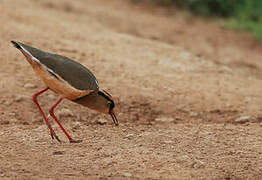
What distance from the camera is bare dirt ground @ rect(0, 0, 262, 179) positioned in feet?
13.1

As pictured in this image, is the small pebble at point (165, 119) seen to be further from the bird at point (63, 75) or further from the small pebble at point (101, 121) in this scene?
the bird at point (63, 75)

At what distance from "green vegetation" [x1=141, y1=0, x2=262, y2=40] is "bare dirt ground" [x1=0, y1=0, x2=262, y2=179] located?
0.68 meters

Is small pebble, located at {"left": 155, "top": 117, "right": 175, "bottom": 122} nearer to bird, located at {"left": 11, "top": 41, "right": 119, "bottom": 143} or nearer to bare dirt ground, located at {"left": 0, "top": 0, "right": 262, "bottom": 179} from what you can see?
bare dirt ground, located at {"left": 0, "top": 0, "right": 262, "bottom": 179}

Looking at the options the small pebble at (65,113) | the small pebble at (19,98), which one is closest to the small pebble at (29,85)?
the small pebble at (19,98)

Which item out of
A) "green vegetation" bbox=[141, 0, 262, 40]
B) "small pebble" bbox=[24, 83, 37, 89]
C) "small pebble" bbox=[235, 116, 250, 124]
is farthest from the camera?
"green vegetation" bbox=[141, 0, 262, 40]

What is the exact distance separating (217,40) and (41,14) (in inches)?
154

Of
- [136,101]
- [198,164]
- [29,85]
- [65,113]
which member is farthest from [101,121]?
[198,164]

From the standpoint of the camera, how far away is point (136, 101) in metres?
5.86

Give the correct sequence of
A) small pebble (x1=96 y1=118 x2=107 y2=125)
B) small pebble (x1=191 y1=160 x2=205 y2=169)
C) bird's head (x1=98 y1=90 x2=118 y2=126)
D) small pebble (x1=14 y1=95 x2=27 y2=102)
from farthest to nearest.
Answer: small pebble (x1=14 y1=95 x2=27 y2=102) < small pebble (x1=96 y1=118 x2=107 y2=125) < bird's head (x1=98 y1=90 x2=118 y2=126) < small pebble (x1=191 y1=160 x2=205 y2=169)

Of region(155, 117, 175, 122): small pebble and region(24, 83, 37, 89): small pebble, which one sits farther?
region(24, 83, 37, 89): small pebble

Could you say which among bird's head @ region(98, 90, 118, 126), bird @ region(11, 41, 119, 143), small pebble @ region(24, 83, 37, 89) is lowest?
small pebble @ region(24, 83, 37, 89)

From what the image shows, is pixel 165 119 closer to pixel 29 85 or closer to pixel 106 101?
pixel 106 101

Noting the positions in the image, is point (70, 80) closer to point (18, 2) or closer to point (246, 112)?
point (246, 112)

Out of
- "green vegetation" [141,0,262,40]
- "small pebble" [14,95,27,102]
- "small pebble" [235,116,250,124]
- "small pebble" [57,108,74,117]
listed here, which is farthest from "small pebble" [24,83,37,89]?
"green vegetation" [141,0,262,40]
